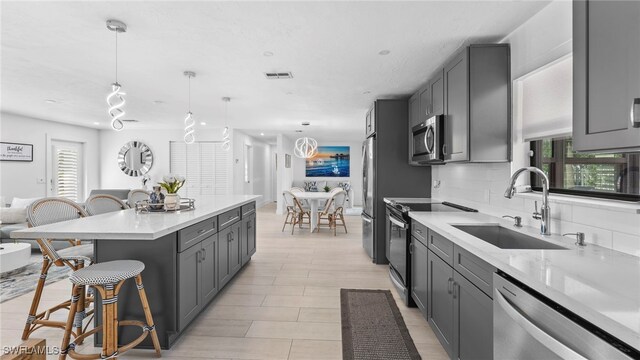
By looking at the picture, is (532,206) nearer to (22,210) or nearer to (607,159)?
(607,159)

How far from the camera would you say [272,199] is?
42.7 ft

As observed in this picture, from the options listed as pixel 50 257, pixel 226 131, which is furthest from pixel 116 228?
pixel 226 131

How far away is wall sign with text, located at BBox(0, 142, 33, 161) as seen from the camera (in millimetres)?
5879

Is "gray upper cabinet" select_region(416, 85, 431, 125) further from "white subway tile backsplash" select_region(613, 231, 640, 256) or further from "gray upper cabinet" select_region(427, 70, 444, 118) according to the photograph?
"white subway tile backsplash" select_region(613, 231, 640, 256)

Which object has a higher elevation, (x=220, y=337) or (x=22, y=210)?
(x=22, y=210)

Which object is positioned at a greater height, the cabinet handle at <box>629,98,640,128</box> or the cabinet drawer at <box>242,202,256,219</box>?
the cabinet handle at <box>629,98,640,128</box>

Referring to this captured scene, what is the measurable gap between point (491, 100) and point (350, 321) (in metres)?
2.05

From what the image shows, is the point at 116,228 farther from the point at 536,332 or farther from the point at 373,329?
the point at 536,332

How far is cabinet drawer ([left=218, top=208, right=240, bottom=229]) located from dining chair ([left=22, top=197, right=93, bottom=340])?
1019 mm

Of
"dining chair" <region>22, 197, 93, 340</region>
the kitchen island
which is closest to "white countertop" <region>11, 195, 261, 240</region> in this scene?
the kitchen island

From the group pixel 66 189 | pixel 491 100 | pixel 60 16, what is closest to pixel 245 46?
pixel 60 16

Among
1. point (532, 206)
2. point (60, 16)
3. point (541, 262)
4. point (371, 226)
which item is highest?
point (60, 16)

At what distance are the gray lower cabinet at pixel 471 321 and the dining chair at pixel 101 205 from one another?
3.08m

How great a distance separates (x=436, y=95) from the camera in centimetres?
305
